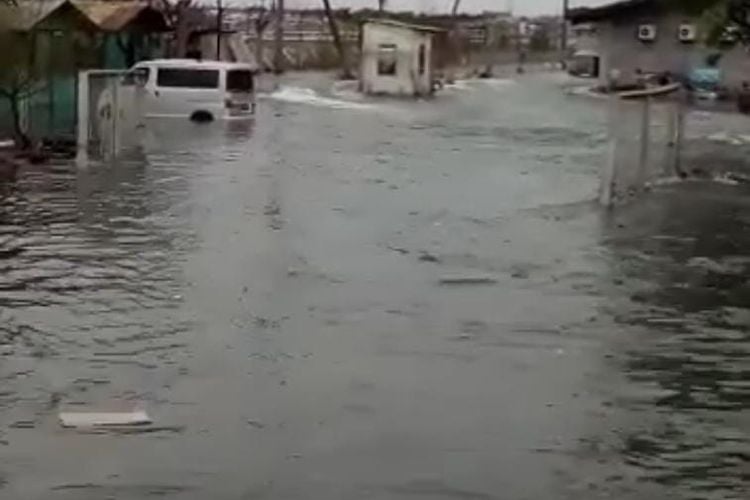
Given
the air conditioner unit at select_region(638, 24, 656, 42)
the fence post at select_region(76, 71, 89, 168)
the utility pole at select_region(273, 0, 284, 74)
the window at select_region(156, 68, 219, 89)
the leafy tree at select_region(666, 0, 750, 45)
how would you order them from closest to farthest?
the leafy tree at select_region(666, 0, 750, 45) < the fence post at select_region(76, 71, 89, 168) < the window at select_region(156, 68, 219, 89) < the air conditioner unit at select_region(638, 24, 656, 42) < the utility pole at select_region(273, 0, 284, 74)

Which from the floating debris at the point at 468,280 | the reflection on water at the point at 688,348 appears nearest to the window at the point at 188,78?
the reflection on water at the point at 688,348

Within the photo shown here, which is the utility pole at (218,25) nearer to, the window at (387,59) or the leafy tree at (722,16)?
the window at (387,59)


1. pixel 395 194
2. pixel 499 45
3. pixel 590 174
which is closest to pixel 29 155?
pixel 395 194

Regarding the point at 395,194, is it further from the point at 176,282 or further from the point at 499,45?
the point at 499,45

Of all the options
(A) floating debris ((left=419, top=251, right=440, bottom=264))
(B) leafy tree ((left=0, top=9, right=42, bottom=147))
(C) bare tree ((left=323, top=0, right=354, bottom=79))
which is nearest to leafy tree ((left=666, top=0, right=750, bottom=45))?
(A) floating debris ((left=419, top=251, right=440, bottom=264))

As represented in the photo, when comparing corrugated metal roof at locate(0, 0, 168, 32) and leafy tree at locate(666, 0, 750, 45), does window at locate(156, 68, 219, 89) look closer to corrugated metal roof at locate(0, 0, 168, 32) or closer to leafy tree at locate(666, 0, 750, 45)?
corrugated metal roof at locate(0, 0, 168, 32)

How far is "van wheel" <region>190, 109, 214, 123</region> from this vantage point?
36.0 metres

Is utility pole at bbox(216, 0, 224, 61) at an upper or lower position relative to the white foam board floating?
upper

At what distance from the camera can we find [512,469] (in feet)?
25.8

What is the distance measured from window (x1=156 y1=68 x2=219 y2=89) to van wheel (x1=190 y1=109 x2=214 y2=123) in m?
0.57

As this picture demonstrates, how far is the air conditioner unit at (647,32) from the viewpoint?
5525cm

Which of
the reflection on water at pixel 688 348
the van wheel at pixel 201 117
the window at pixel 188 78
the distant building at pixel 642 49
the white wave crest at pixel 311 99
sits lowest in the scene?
the white wave crest at pixel 311 99

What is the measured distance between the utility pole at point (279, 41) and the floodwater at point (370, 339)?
43.0 meters

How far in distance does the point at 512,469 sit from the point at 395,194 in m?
13.5
